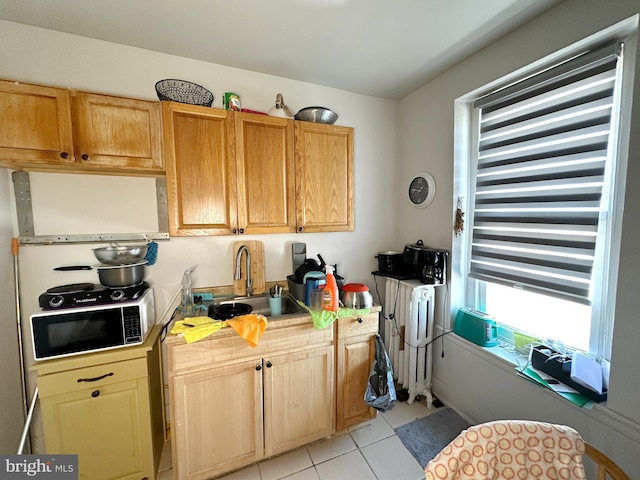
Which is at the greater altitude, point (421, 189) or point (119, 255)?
point (421, 189)

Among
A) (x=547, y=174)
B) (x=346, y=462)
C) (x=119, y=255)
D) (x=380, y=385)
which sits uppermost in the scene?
(x=547, y=174)

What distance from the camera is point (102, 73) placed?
1.49 meters

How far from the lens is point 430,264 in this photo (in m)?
1.81

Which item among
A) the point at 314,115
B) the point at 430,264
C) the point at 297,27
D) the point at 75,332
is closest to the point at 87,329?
the point at 75,332

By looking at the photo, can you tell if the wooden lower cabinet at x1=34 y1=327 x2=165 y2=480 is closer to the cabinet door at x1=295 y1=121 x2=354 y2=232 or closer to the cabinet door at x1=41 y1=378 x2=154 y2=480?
the cabinet door at x1=41 y1=378 x2=154 y2=480

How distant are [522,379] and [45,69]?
10.6ft

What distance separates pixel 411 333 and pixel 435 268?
523mm

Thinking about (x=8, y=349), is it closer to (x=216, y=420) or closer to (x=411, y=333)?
(x=216, y=420)

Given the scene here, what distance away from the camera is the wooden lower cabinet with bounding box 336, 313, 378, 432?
62.8 inches

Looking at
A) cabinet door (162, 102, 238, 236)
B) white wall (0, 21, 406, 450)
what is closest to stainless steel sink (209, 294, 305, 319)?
white wall (0, 21, 406, 450)

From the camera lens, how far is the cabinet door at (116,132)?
1277mm

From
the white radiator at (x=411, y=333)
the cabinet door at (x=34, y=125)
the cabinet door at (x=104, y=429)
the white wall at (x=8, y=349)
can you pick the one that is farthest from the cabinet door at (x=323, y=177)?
the white wall at (x=8, y=349)

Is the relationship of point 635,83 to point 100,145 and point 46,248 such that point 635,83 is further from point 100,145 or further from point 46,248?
point 46,248

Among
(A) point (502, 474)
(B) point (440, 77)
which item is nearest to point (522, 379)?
(A) point (502, 474)
